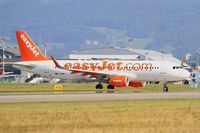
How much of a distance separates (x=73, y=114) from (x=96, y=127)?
227 inches

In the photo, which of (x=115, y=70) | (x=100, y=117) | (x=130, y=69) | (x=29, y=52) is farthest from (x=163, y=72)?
(x=100, y=117)

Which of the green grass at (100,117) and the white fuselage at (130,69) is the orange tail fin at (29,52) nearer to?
the white fuselage at (130,69)

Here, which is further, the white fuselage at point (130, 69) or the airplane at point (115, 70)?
the white fuselage at point (130, 69)

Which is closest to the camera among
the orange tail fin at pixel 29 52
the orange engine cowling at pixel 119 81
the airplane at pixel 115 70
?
the orange engine cowling at pixel 119 81

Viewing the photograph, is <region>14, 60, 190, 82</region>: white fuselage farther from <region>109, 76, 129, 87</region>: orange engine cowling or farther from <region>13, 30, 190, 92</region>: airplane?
<region>109, 76, 129, 87</region>: orange engine cowling

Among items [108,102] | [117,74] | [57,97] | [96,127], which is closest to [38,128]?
[96,127]

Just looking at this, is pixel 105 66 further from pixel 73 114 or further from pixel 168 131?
pixel 168 131

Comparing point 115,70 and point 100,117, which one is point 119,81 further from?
point 100,117

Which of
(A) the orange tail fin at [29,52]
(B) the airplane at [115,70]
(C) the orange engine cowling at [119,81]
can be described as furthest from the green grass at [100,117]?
(A) the orange tail fin at [29,52]

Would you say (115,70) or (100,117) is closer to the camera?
(100,117)

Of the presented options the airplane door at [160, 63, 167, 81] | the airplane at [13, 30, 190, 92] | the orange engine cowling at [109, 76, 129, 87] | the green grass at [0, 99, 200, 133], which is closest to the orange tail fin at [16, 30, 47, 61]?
the airplane at [13, 30, 190, 92]

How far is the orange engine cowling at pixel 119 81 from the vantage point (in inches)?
2987

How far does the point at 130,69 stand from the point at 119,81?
13.1 ft

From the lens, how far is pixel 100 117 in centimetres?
3972
